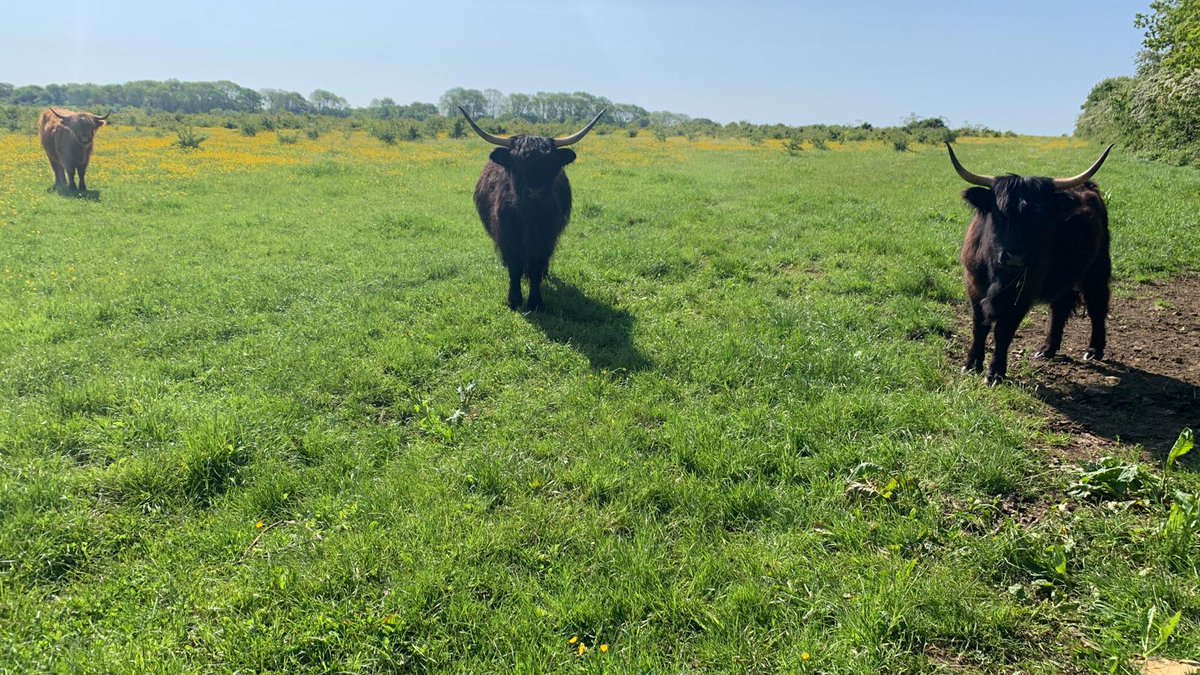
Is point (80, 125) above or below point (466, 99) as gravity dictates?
below

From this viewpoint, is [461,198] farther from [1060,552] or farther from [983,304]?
[1060,552]

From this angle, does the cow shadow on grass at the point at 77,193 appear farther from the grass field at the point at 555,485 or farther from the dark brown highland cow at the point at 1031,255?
the dark brown highland cow at the point at 1031,255

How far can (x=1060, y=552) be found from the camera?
2.70 m

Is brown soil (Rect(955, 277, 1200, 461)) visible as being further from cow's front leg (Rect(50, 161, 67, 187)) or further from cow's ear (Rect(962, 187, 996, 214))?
cow's front leg (Rect(50, 161, 67, 187))

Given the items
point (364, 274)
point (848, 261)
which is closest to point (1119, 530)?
point (848, 261)

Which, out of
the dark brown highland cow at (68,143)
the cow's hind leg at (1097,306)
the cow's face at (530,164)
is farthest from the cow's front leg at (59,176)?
the cow's hind leg at (1097,306)

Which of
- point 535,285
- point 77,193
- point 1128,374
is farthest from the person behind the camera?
point 77,193

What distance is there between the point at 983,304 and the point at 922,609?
123 inches

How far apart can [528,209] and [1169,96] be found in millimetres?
7215

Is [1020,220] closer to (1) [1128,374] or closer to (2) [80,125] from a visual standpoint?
(1) [1128,374]

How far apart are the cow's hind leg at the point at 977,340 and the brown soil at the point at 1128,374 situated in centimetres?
28

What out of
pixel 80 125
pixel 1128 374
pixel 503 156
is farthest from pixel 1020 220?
pixel 80 125

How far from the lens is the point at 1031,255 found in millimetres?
4352

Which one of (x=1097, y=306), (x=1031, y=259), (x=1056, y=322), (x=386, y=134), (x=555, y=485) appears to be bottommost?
(x=555, y=485)
